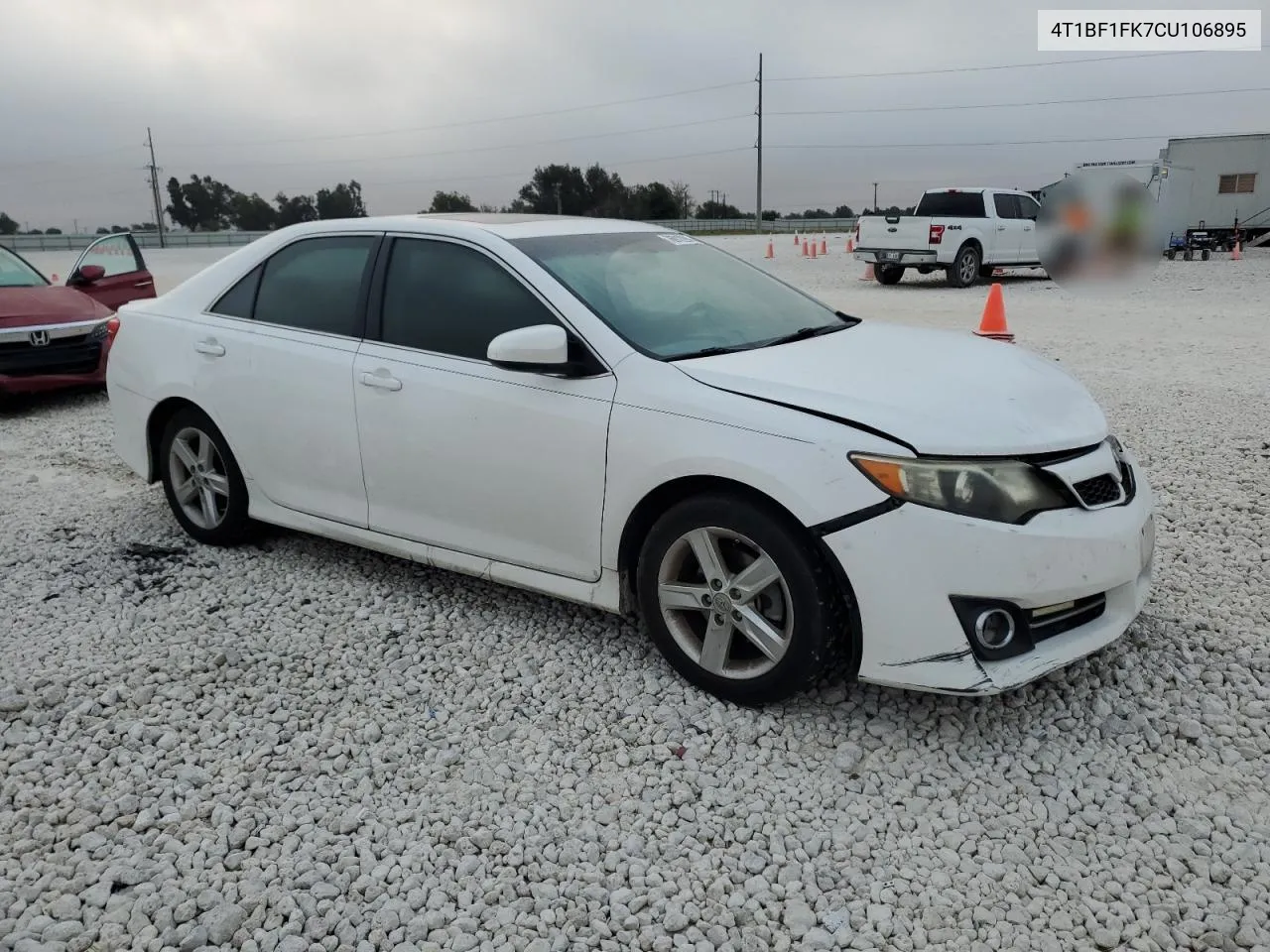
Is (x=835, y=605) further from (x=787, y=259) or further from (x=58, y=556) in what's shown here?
(x=787, y=259)

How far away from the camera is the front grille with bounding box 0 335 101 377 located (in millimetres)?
8039

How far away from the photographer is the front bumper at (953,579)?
276 centimetres

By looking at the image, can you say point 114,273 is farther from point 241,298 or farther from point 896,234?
point 896,234

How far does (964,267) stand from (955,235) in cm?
69

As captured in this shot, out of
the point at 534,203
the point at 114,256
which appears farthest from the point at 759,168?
the point at 114,256

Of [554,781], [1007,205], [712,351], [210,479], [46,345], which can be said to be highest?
[1007,205]

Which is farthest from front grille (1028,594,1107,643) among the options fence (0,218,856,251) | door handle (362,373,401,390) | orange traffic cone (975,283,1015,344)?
Result: fence (0,218,856,251)

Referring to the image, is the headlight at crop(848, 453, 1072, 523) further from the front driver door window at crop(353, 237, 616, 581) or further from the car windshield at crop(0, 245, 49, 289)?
the car windshield at crop(0, 245, 49, 289)

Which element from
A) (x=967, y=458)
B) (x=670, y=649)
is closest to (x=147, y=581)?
(x=670, y=649)

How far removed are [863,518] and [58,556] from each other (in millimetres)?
3975

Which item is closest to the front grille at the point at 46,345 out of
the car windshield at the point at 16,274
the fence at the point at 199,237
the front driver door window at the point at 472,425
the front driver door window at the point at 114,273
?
the car windshield at the point at 16,274

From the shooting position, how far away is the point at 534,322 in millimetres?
3549

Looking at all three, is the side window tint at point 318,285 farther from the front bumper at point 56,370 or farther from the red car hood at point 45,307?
the red car hood at point 45,307

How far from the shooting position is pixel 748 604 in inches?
122
